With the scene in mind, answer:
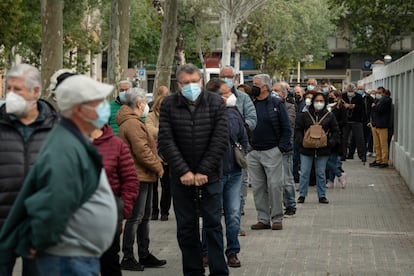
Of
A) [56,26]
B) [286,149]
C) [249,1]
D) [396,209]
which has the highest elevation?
[249,1]

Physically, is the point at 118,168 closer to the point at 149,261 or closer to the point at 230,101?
the point at 149,261

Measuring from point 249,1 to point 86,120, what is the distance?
38.5 meters

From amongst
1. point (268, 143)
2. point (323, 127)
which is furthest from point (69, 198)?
point (323, 127)

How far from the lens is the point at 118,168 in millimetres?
8203

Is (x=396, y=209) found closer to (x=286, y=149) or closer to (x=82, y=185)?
(x=286, y=149)

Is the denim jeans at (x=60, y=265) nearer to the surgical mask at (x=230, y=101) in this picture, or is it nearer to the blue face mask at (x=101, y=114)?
the blue face mask at (x=101, y=114)

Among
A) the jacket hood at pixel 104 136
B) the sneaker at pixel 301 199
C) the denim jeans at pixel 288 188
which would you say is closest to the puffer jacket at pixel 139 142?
the jacket hood at pixel 104 136

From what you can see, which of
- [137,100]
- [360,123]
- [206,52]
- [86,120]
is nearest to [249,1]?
[360,123]

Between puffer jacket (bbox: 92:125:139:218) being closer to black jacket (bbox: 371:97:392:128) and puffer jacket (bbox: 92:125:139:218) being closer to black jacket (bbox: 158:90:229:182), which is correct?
black jacket (bbox: 158:90:229:182)

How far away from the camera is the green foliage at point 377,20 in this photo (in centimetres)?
6153

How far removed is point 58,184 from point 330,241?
7622mm

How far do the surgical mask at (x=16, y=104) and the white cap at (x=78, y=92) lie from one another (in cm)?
125

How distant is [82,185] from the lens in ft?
17.8

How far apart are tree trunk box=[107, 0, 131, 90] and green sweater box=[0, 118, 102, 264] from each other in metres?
19.5
